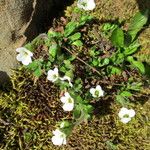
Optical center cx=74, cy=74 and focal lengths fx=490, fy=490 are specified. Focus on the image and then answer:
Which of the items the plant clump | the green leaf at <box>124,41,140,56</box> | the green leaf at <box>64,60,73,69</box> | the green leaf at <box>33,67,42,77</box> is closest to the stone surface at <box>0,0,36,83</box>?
the plant clump

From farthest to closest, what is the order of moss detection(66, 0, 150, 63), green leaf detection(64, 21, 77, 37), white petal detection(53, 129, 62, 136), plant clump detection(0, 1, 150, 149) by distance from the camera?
moss detection(66, 0, 150, 63), green leaf detection(64, 21, 77, 37), plant clump detection(0, 1, 150, 149), white petal detection(53, 129, 62, 136)

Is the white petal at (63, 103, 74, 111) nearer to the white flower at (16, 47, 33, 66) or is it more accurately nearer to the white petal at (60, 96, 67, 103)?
the white petal at (60, 96, 67, 103)

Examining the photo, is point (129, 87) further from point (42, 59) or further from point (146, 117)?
point (42, 59)

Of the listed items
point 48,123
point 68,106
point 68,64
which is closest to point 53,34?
point 68,64

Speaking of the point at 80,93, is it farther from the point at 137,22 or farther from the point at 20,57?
the point at 137,22

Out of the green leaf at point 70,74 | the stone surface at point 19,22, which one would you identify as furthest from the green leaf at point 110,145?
the stone surface at point 19,22

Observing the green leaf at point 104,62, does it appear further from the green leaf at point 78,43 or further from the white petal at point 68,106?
the white petal at point 68,106

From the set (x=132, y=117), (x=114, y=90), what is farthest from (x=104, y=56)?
(x=132, y=117)
